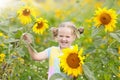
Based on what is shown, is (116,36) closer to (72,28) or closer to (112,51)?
(112,51)

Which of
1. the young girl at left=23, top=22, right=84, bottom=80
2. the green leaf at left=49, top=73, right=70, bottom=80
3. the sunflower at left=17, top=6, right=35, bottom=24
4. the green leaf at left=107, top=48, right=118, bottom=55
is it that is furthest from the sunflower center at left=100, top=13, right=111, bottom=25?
the sunflower at left=17, top=6, right=35, bottom=24

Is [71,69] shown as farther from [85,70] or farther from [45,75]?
[45,75]

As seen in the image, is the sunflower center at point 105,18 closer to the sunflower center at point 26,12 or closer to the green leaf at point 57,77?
the green leaf at point 57,77

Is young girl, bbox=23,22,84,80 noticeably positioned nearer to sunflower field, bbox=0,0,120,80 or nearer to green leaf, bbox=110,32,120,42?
sunflower field, bbox=0,0,120,80

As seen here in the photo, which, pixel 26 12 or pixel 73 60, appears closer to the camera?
pixel 73 60

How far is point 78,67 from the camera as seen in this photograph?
220 centimetres

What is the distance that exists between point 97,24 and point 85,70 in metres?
0.38

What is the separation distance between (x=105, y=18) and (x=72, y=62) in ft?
1.32

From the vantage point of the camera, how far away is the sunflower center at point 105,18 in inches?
98.0

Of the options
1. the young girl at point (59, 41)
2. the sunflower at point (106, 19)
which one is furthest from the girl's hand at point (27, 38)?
the sunflower at point (106, 19)

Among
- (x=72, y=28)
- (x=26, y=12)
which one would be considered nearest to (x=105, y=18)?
(x=72, y=28)

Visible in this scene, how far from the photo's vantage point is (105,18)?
251 cm

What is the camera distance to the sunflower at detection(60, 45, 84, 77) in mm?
2195

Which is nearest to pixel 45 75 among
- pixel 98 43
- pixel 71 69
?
pixel 98 43
